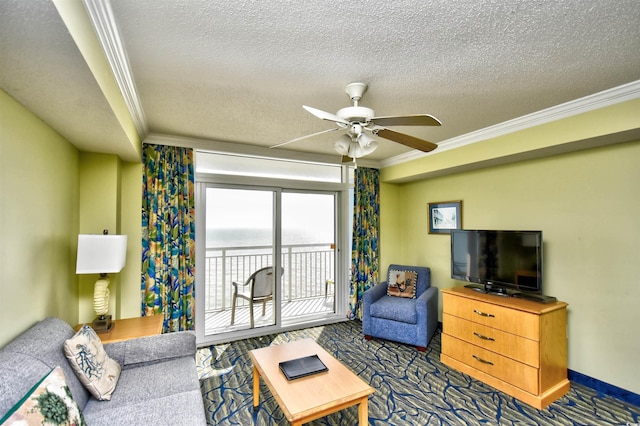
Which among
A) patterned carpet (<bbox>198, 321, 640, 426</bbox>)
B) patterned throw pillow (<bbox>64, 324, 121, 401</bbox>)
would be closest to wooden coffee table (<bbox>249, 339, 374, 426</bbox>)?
patterned carpet (<bbox>198, 321, 640, 426</bbox>)

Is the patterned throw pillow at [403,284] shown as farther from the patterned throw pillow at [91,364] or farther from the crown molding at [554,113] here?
the patterned throw pillow at [91,364]

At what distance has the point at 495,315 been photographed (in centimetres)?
279

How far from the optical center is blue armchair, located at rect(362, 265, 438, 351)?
3.53m

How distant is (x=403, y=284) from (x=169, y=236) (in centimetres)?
297

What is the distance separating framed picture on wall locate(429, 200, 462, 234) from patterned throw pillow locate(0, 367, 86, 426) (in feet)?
13.1

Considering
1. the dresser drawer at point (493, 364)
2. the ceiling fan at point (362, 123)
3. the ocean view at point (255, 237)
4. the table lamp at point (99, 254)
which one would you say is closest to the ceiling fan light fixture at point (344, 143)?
the ceiling fan at point (362, 123)

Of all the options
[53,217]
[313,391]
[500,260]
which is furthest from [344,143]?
[53,217]

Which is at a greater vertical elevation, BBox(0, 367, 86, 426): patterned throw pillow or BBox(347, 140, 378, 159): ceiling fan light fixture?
BBox(347, 140, 378, 159): ceiling fan light fixture

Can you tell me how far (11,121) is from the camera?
1722 mm

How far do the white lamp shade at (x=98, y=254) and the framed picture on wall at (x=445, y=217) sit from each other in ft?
12.3

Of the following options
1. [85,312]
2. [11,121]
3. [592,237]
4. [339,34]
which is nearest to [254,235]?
[85,312]

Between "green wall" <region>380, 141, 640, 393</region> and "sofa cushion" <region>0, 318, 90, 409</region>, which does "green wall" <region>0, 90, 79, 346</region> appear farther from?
"green wall" <region>380, 141, 640, 393</region>

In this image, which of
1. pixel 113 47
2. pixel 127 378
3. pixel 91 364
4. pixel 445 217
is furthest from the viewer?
pixel 445 217

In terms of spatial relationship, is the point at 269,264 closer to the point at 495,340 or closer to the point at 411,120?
the point at 495,340
